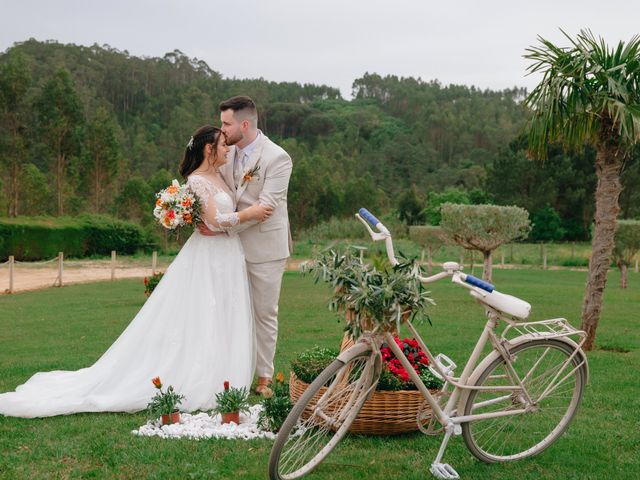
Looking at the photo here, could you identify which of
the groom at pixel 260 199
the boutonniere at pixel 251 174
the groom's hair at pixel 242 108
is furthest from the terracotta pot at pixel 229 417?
the groom's hair at pixel 242 108

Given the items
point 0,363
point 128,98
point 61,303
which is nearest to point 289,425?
point 0,363

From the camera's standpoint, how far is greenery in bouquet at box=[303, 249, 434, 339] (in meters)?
4.27

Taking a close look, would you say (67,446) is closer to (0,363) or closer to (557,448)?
(557,448)

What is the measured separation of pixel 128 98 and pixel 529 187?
62.6m

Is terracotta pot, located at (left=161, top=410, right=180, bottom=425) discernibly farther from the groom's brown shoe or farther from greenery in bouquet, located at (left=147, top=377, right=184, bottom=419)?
the groom's brown shoe

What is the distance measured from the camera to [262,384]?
6902mm

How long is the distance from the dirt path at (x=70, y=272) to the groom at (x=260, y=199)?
20.2 metres

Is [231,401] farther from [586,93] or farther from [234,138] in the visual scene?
[586,93]

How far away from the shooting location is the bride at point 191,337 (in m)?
6.11

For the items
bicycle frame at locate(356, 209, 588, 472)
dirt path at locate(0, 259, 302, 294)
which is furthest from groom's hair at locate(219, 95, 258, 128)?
dirt path at locate(0, 259, 302, 294)

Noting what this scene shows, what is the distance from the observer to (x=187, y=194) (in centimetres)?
651

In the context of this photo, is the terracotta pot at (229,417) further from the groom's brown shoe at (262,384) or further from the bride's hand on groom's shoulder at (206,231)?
the bride's hand on groom's shoulder at (206,231)

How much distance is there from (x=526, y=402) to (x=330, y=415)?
134cm

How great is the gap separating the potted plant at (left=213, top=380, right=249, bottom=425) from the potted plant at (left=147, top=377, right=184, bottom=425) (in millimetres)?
315
